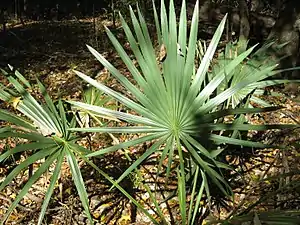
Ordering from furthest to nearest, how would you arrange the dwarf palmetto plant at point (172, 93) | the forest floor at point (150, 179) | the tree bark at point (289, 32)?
1. the tree bark at point (289, 32)
2. the forest floor at point (150, 179)
3. the dwarf palmetto plant at point (172, 93)

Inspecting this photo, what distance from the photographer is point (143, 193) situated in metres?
2.94

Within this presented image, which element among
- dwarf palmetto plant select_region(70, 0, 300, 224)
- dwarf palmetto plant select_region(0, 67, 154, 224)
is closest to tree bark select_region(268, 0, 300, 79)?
dwarf palmetto plant select_region(70, 0, 300, 224)

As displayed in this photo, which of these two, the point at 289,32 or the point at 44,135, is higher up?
the point at 289,32

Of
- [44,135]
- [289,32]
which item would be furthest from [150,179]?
[289,32]

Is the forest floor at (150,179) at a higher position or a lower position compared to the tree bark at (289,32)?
lower

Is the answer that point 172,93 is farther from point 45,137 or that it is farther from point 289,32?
point 289,32

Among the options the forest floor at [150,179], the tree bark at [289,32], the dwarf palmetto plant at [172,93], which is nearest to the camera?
the dwarf palmetto plant at [172,93]

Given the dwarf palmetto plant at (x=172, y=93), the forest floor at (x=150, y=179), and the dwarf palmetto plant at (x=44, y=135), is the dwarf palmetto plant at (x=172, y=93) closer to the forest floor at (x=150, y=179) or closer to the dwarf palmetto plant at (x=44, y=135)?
the dwarf palmetto plant at (x=44, y=135)

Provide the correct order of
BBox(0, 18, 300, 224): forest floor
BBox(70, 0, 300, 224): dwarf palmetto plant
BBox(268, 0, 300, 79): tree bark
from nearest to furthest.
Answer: BBox(70, 0, 300, 224): dwarf palmetto plant < BBox(0, 18, 300, 224): forest floor < BBox(268, 0, 300, 79): tree bark

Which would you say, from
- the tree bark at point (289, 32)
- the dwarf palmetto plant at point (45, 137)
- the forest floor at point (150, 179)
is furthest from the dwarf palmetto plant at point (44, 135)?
the tree bark at point (289, 32)

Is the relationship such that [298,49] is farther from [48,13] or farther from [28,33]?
[48,13]

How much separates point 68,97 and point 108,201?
213cm

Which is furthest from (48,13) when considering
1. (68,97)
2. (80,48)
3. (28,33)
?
(68,97)

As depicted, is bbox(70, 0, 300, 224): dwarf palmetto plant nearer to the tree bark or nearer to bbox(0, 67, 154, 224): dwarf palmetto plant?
bbox(0, 67, 154, 224): dwarf palmetto plant
